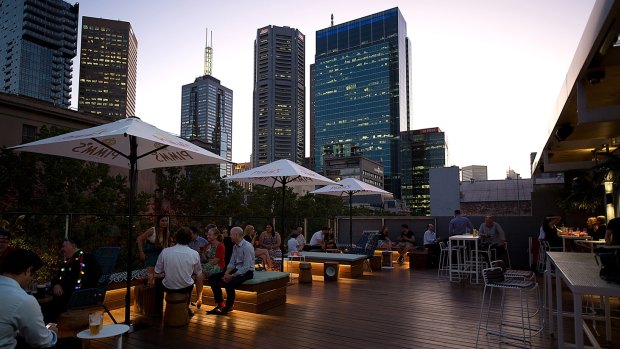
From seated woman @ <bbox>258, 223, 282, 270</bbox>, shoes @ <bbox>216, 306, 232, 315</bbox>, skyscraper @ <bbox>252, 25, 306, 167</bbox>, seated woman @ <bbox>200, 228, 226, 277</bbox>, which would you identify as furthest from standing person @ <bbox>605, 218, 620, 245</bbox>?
skyscraper @ <bbox>252, 25, 306, 167</bbox>

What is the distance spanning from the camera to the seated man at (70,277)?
4.66 m

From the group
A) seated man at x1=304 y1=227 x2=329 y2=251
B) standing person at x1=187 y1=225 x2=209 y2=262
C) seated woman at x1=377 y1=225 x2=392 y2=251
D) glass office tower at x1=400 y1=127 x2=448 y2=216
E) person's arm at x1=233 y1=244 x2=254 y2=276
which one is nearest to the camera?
person's arm at x1=233 y1=244 x2=254 y2=276

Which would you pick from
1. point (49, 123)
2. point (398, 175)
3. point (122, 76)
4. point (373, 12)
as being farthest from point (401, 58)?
point (49, 123)

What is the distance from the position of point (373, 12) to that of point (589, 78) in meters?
169

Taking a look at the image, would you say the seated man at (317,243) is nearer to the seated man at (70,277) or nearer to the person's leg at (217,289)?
the person's leg at (217,289)

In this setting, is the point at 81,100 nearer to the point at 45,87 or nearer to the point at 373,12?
the point at 45,87

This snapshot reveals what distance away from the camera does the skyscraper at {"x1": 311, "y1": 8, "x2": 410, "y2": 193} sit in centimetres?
14950

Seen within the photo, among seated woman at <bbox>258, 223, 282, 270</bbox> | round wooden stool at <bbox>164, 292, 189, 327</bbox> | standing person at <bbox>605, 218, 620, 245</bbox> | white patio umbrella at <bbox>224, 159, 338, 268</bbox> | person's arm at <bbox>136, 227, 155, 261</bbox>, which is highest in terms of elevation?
white patio umbrella at <bbox>224, 159, 338, 268</bbox>

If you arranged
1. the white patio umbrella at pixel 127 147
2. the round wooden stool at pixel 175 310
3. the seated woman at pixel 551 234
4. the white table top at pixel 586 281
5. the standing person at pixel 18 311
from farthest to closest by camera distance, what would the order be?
the seated woman at pixel 551 234 → the round wooden stool at pixel 175 310 → the white patio umbrella at pixel 127 147 → the white table top at pixel 586 281 → the standing person at pixel 18 311

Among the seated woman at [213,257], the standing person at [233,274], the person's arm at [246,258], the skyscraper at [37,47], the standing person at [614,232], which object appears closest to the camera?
the standing person at [614,232]

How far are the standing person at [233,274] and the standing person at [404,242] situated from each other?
315 inches

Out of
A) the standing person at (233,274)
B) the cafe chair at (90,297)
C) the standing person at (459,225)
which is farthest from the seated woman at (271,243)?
the standing person at (459,225)

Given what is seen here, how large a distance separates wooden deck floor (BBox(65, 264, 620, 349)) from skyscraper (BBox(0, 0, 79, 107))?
4928 inches

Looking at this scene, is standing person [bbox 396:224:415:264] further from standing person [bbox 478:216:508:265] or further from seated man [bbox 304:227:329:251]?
standing person [bbox 478:216:508:265]
